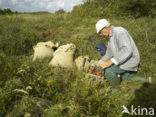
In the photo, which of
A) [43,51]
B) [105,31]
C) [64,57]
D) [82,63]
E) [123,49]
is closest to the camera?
[123,49]

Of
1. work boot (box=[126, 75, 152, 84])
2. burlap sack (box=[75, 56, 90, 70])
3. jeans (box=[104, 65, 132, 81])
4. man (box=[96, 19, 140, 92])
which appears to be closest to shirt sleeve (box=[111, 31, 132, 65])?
man (box=[96, 19, 140, 92])

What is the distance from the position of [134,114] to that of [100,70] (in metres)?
1.06

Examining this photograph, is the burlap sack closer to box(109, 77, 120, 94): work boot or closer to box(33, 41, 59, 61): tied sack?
box(109, 77, 120, 94): work boot

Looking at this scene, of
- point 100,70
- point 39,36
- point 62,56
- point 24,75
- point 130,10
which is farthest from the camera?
point 130,10

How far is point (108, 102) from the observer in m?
1.94

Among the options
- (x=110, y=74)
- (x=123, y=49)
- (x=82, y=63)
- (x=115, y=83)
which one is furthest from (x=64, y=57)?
(x=123, y=49)

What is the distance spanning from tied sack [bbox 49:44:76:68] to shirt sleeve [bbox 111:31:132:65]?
1.34 meters

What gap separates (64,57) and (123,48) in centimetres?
155

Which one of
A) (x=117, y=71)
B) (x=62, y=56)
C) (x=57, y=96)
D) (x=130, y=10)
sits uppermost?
(x=130, y=10)

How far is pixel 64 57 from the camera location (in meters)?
3.28

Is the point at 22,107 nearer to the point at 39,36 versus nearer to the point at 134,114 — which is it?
the point at 134,114

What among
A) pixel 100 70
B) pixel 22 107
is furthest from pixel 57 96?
pixel 100 70

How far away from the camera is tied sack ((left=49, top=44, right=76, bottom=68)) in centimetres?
322

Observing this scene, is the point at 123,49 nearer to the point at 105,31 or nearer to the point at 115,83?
the point at 105,31
